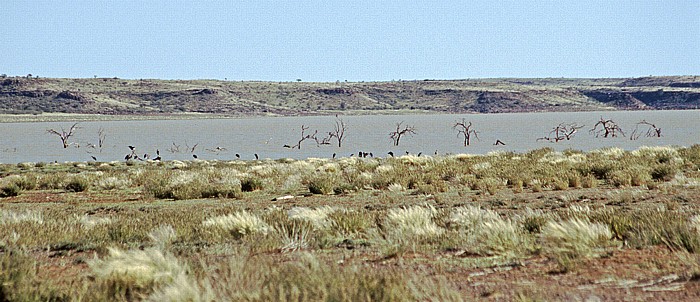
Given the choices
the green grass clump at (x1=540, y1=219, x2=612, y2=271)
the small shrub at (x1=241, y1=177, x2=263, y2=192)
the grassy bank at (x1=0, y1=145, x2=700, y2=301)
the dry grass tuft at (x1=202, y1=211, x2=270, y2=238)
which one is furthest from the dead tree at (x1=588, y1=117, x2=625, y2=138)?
the green grass clump at (x1=540, y1=219, x2=612, y2=271)

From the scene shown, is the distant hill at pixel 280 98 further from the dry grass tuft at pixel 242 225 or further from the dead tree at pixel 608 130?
the dry grass tuft at pixel 242 225

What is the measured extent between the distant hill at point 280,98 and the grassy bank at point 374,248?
14945 centimetres

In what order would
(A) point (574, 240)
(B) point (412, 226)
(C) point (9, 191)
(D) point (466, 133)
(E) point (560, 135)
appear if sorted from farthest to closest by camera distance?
(E) point (560, 135) < (D) point (466, 133) < (C) point (9, 191) < (B) point (412, 226) < (A) point (574, 240)

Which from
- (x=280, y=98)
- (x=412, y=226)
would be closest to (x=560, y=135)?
(x=412, y=226)

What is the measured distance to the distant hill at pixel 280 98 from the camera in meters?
161

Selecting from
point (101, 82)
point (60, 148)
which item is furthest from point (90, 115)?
point (60, 148)

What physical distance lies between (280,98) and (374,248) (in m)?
175

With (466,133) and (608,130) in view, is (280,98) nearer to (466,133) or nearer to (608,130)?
(466,133)

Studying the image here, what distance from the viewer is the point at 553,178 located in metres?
21.5

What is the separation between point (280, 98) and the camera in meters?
183

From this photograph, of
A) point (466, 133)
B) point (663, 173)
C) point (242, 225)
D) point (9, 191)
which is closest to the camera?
point (242, 225)

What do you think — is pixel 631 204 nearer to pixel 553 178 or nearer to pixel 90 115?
pixel 553 178

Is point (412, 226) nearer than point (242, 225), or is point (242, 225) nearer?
point (412, 226)

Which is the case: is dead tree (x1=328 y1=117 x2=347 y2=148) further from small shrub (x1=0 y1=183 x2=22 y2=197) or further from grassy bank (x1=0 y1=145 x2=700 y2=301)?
grassy bank (x1=0 y1=145 x2=700 y2=301)
